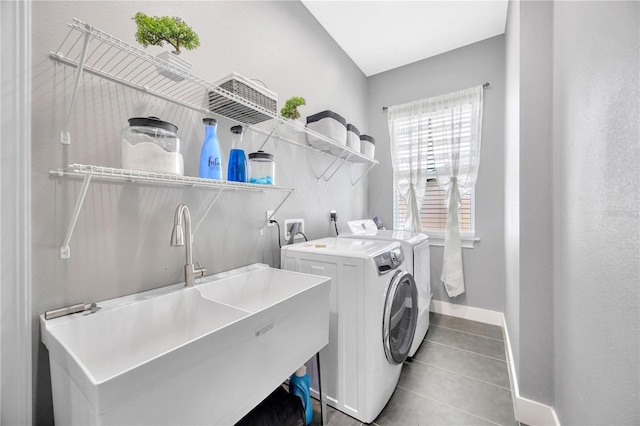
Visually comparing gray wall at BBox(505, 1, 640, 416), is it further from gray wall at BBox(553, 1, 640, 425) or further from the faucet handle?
the faucet handle

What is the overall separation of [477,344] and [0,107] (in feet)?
10.5

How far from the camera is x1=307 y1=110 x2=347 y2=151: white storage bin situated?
6.61 feet

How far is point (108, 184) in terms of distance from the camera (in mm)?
1031

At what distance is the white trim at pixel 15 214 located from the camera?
30.7 inches

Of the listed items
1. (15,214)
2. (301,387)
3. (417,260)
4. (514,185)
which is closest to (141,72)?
(15,214)

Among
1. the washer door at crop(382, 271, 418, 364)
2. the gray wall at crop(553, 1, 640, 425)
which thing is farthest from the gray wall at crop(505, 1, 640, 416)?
the washer door at crop(382, 271, 418, 364)

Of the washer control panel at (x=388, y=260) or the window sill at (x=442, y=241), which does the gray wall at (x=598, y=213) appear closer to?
the washer control panel at (x=388, y=260)

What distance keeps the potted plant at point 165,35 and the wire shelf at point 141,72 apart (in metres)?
0.02

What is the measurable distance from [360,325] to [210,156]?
1201 millimetres

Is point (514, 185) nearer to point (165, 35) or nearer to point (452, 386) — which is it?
point (452, 386)

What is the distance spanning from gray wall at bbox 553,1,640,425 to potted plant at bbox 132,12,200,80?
4.67 ft

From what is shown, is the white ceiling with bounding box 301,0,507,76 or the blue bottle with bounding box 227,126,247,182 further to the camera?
the white ceiling with bounding box 301,0,507,76

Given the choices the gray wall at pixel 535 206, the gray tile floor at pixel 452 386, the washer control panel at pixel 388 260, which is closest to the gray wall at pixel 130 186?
the washer control panel at pixel 388 260

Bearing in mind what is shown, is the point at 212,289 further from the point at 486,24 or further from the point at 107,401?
the point at 486,24
